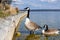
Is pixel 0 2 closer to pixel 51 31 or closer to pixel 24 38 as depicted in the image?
pixel 51 31

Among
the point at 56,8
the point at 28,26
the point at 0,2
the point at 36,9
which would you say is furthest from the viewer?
the point at 36,9

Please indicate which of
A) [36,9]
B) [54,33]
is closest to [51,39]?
[54,33]

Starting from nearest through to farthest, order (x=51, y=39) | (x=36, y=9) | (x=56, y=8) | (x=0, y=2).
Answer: (x=51, y=39)
(x=0, y=2)
(x=56, y=8)
(x=36, y=9)

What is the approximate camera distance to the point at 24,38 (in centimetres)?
1014

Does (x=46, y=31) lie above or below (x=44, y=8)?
above

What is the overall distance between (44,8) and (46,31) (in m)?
19.9

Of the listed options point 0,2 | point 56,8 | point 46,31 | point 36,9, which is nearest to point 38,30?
point 46,31

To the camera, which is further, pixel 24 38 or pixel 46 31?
pixel 46 31

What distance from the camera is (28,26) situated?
11773 mm

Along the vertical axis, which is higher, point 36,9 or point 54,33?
point 54,33

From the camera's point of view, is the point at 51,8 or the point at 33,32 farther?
the point at 51,8

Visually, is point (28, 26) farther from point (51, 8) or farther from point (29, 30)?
point (51, 8)

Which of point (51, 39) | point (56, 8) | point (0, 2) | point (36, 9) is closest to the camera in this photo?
point (51, 39)

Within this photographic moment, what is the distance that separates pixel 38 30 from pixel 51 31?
81 cm
